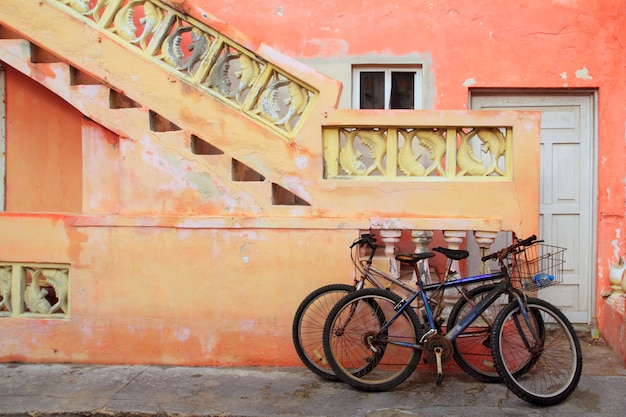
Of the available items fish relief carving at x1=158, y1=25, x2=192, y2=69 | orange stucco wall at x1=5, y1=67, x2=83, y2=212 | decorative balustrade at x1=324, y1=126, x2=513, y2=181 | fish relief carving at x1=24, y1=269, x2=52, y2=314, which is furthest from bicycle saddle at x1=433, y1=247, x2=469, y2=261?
orange stucco wall at x1=5, y1=67, x2=83, y2=212

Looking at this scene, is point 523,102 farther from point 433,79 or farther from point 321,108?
point 321,108

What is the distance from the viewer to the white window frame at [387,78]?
7.13m

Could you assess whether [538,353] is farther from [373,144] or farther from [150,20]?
[150,20]

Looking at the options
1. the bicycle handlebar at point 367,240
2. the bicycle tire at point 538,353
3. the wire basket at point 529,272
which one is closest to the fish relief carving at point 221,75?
the bicycle handlebar at point 367,240

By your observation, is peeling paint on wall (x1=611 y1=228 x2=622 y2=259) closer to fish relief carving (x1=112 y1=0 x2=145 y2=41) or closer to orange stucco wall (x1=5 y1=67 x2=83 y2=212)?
fish relief carving (x1=112 y1=0 x2=145 y2=41)

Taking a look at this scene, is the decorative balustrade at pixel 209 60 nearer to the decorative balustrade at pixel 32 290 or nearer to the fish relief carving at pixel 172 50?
the fish relief carving at pixel 172 50

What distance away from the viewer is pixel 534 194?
5.47 m

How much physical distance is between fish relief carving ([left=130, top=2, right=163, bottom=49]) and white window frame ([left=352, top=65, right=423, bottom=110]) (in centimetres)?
233

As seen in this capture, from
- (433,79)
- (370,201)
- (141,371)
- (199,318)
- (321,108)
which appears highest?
(433,79)

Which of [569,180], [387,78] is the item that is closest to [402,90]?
[387,78]

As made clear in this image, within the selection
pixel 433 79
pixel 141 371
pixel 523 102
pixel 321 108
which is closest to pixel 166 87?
pixel 321 108

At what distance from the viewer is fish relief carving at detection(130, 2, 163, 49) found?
18.7 ft

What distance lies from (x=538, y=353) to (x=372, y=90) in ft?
11.5

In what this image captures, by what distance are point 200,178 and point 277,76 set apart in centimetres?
114
